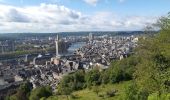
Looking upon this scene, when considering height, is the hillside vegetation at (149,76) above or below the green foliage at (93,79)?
above

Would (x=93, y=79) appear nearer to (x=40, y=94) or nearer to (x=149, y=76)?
(x=40, y=94)

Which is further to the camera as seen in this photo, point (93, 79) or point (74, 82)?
point (74, 82)

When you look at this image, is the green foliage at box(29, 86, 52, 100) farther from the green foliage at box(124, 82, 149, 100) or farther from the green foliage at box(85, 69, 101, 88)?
the green foliage at box(124, 82, 149, 100)

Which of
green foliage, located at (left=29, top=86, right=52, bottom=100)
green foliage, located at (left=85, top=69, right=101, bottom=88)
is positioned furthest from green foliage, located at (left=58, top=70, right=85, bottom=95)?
green foliage, located at (left=29, top=86, right=52, bottom=100)

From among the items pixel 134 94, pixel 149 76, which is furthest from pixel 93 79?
pixel 134 94

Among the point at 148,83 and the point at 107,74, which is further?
the point at 107,74

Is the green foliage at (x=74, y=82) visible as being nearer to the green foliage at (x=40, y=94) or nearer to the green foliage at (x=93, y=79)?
the green foliage at (x=93, y=79)

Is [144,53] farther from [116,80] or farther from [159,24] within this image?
[116,80]

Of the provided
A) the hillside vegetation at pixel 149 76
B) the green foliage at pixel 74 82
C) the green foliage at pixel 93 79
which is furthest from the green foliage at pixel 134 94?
the green foliage at pixel 74 82

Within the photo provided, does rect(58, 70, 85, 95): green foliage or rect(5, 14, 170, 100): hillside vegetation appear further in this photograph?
rect(58, 70, 85, 95): green foliage

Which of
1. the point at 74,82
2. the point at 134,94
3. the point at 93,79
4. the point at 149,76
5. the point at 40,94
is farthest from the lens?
the point at 74,82

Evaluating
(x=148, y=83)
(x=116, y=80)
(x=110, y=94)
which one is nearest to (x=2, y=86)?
(x=116, y=80)
